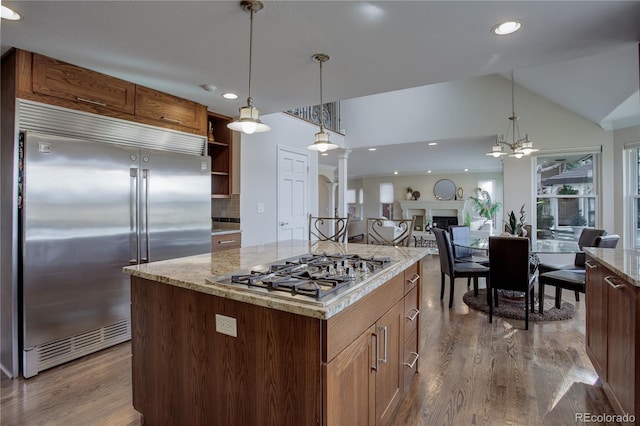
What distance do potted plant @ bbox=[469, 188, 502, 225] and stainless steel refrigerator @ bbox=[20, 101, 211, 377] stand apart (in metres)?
9.21

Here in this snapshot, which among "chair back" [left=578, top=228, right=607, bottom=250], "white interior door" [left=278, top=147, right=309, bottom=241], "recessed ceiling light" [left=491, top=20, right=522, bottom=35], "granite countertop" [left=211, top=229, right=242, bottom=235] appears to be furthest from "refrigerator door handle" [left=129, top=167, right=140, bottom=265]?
"chair back" [left=578, top=228, right=607, bottom=250]

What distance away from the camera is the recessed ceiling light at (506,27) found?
196 cm

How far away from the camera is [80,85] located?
8.46 ft

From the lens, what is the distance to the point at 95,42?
219 cm

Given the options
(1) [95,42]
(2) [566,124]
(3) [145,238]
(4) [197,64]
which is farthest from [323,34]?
(2) [566,124]

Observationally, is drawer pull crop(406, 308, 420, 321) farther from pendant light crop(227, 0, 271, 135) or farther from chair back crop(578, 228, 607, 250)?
chair back crop(578, 228, 607, 250)

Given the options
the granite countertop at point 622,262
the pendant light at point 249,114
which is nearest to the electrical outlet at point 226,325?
the pendant light at point 249,114

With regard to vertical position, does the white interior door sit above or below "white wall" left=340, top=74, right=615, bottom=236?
below

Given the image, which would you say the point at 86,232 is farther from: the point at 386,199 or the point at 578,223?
the point at 386,199

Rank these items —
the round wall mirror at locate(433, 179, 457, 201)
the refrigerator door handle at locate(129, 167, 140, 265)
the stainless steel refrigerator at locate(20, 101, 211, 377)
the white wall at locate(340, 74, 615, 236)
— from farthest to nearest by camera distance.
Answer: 1. the round wall mirror at locate(433, 179, 457, 201)
2. the white wall at locate(340, 74, 615, 236)
3. the refrigerator door handle at locate(129, 167, 140, 265)
4. the stainless steel refrigerator at locate(20, 101, 211, 377)

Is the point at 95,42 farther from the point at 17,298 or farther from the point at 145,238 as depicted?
the point at 17,298

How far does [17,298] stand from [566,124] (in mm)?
6631

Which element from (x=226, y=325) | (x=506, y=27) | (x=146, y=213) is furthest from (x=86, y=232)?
(x=506, y=27)

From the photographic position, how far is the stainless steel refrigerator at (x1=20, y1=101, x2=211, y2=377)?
230 centimetres
